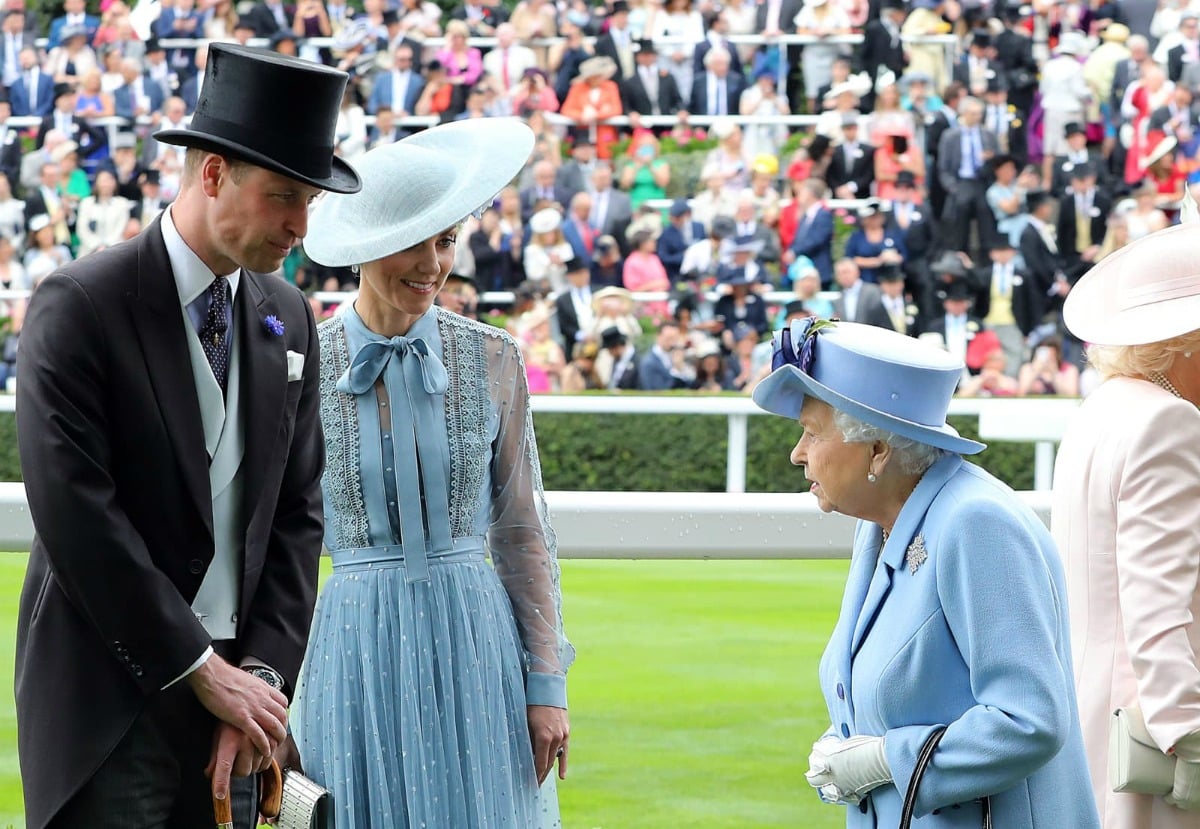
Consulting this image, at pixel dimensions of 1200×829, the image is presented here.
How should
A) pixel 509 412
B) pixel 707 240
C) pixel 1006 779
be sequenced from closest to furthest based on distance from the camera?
pixel 1006 779 < pixel 509 412 < pixel 707 240

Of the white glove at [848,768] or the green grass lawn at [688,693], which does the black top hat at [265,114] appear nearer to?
the white glove at [848,768]

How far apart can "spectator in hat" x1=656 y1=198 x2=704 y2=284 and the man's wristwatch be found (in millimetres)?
12849

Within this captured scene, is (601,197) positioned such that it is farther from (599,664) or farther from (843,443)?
(843,443)

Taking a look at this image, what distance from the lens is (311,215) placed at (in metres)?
3.25

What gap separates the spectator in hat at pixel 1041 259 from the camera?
48.5 ft

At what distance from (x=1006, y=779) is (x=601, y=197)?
13558mm

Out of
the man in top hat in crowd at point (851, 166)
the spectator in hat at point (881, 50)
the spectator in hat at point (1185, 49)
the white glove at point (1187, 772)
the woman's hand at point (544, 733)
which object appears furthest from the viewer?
the spectator in hat at point (881, 50)

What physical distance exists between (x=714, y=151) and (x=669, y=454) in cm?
474

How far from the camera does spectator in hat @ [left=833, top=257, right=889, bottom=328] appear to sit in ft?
46.5

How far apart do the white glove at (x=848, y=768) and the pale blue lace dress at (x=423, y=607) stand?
687 mm

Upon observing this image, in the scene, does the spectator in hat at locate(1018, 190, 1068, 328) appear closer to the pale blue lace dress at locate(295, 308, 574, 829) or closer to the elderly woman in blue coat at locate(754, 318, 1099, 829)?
the pale blue lace dress at locate(295, 308, 574, 829)

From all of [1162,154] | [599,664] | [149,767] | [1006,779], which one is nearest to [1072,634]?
[1006,779]

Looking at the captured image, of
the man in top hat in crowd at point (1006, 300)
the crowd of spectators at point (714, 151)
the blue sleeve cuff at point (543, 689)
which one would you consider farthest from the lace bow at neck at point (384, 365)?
the man in top hat in crowd at point (1006, 300)

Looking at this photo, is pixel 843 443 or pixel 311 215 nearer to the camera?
→ pixel 843 443
